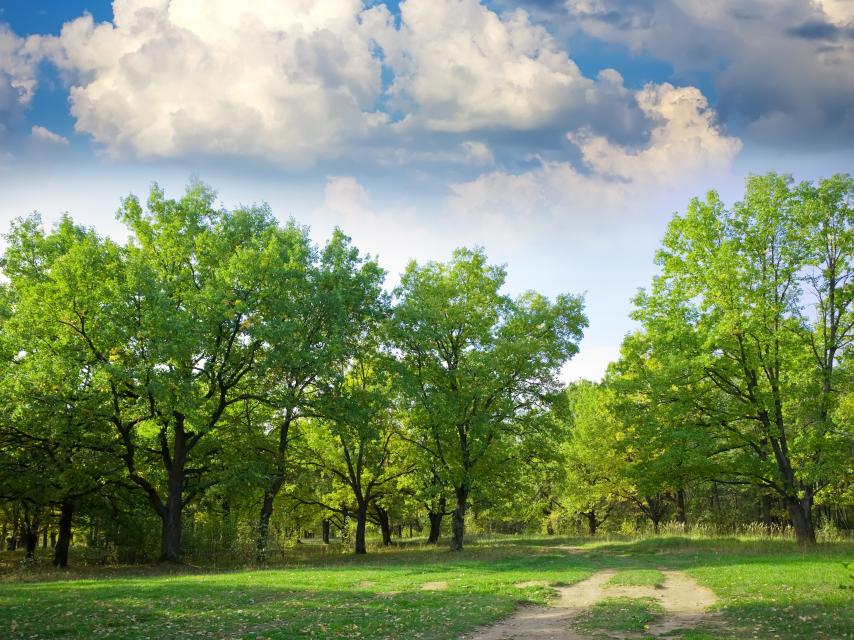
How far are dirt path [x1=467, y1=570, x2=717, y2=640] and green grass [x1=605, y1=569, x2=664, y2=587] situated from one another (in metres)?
0.30

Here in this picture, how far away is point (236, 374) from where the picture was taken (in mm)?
30609

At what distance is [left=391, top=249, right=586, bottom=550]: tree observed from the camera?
111 feet

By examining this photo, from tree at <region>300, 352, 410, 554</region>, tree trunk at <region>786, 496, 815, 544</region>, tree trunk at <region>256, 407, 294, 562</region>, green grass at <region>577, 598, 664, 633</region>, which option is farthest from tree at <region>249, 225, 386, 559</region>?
tree trunk at <region>786, 496, 815, 544</region>

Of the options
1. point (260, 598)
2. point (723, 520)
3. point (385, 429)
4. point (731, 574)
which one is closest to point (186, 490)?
point (385, 429)

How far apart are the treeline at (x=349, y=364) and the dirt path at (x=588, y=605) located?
36.8 ft

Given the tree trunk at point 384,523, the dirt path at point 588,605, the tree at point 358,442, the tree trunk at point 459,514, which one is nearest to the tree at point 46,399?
the tree at point 358,442

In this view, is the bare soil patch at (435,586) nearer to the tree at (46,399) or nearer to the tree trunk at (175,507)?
the tree trunk at (175,507)

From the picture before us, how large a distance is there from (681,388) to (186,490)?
2735 centimetres

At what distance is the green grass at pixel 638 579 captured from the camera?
1970 centimetres

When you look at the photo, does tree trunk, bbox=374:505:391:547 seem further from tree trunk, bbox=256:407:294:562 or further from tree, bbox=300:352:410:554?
tree trunk, bbox=256:407:294:562

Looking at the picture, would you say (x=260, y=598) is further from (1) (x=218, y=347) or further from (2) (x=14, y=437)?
(2) (x=14, y=437)

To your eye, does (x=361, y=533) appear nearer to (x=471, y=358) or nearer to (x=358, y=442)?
(x=358, y=442)

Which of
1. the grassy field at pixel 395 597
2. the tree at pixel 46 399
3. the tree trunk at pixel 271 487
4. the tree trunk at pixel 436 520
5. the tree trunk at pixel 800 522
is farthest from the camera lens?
the tree trunk at pixel 436 520

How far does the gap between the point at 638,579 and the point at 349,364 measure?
22415 mm
